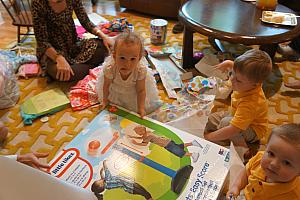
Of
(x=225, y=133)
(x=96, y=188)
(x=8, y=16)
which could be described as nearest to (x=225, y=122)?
(x=225, y=133)

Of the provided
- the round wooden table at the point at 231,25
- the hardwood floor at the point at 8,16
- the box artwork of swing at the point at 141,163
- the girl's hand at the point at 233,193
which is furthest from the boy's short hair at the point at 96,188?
the hardwood floor at the point at 8,16

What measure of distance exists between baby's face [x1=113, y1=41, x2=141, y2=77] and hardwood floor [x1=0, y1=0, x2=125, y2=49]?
50.3 inches

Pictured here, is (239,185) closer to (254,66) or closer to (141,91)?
(254,66)

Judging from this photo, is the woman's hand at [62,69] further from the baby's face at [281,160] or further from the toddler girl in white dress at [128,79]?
the baby's face at [281,160]

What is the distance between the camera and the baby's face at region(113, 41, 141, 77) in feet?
4.23

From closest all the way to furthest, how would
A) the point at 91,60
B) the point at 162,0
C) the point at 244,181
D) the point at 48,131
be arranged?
the point at 244,181 < the point at 48,131 < the point at 91,60 < the point at 162,0

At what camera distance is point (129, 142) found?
1.12 meters

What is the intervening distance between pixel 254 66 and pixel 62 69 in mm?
1055

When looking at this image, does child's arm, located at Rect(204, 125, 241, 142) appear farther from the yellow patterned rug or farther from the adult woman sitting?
the adult woman sitting

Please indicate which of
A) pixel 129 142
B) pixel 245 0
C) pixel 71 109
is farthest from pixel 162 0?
pixel 129 142

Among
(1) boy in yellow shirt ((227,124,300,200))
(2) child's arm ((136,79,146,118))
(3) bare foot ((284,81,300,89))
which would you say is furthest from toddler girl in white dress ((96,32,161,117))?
(3) bare foot ((284,81,300,89))

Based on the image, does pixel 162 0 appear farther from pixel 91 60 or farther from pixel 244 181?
pixel 244 181

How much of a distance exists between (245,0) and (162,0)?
78cm

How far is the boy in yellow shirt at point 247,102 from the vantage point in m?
1.14
